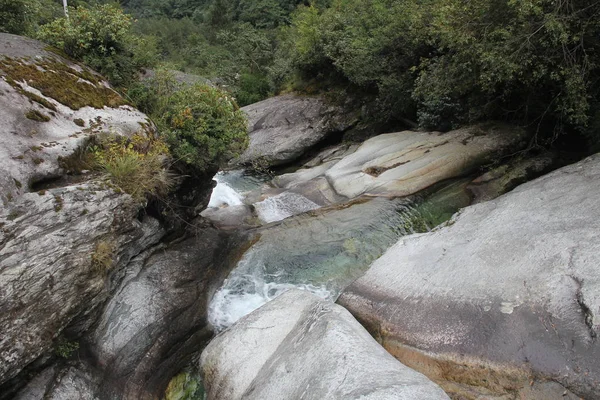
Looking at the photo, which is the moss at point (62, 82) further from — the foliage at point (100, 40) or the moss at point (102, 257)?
the moss at point (102, 257)

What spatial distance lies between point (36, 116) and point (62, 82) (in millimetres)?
1287

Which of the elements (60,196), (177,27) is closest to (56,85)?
(60,196)

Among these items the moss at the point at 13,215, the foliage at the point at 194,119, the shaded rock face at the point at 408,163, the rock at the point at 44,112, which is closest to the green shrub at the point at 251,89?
the shaded rock face at the point at 408,163

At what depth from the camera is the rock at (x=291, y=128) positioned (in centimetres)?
1634

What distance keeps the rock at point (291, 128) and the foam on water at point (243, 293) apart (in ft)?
26.8

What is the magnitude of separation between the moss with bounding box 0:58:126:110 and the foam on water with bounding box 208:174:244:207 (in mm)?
5580

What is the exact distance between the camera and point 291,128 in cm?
1698

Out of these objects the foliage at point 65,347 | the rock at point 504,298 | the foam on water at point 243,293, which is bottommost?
the foam on water at point 243,293

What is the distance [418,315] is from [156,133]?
221 inches

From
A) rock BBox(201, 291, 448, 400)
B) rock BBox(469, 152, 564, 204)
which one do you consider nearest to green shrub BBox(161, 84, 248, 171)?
rock BBox(201, 291, 448, 400)

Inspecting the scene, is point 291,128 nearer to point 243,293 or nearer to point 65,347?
point 243,293

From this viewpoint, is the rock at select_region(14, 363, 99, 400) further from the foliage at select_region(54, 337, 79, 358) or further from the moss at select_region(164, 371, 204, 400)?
the moss at select_region(164, 371, 204, 400)

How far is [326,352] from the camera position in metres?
4.31

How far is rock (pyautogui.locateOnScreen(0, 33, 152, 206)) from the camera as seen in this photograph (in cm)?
518
